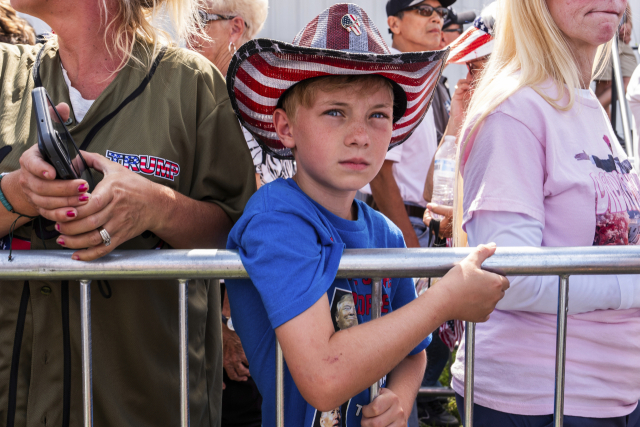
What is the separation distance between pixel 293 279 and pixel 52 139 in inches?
20.8

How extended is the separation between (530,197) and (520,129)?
179 millimetres

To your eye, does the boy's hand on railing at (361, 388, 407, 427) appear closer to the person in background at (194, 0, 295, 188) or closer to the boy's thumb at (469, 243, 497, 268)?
the boy's thumb at (469, 243, 497, 268)

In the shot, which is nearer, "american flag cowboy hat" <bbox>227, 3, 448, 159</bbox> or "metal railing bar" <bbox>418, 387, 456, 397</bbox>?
"american flag cowboy hat" <bbox>227, 3, 448, 159</bbox>

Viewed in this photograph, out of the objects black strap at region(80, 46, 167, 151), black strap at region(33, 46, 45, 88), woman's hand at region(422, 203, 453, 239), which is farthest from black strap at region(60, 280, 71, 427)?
woman's hand at region(422, 203, 453, 239)

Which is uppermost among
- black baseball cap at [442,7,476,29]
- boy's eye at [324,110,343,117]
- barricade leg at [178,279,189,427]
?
black baseball cap at [442,7,476,29]

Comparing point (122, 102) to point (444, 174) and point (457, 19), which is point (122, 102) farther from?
point (457, 19)

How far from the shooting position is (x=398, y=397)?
1371 mm

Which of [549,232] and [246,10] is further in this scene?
[246,10]

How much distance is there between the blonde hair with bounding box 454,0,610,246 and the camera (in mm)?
1565

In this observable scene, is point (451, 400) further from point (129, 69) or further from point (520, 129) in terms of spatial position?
point (129, 69)

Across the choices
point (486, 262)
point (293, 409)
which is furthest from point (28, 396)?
point (486, 262)

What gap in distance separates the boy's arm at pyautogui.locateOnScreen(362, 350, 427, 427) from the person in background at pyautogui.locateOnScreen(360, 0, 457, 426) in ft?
5.89

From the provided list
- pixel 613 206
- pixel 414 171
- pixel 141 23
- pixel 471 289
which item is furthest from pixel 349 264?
pixel 414 171

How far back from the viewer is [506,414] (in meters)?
1.49
